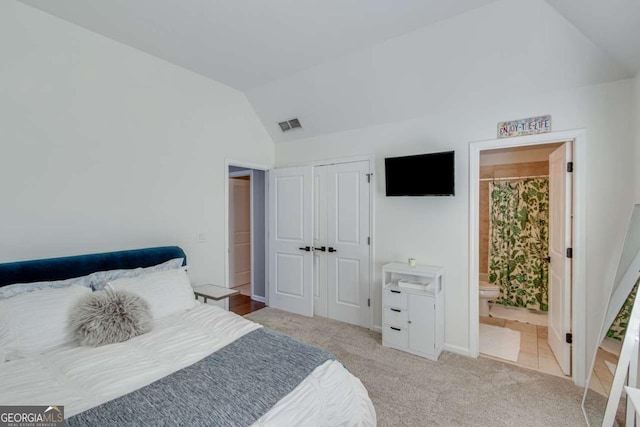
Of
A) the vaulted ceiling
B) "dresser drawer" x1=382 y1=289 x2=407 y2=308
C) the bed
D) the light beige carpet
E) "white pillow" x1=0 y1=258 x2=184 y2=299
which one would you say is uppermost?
the vaulted ceiling

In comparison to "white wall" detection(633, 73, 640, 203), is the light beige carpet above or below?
below

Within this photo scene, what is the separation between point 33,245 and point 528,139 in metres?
4.15

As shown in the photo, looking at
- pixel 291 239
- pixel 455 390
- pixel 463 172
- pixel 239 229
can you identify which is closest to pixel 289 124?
pixel 291 239

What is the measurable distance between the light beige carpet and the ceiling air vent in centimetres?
270

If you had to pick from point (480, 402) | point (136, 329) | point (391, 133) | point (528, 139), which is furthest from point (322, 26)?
point (480, 402)

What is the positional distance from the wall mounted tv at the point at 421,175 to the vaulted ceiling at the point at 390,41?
1.75 ft

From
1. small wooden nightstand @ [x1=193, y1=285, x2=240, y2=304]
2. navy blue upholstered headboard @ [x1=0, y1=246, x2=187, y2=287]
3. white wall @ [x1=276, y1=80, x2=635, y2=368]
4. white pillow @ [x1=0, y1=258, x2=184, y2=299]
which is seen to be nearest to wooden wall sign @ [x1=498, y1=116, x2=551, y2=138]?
white wall @ [x1=276, y1=80, x2=635, y2=368]

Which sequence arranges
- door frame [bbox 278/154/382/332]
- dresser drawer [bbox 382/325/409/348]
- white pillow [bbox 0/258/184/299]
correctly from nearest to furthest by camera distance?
white pillow [bbox 0/258/184/299] < dresser drawer [bbox 382/325/409/348] < door frame [bbox 278/154/382/332]

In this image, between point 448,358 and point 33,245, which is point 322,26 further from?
point 448,358

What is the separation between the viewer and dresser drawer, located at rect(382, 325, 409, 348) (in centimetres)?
287

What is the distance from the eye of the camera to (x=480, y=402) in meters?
2.12

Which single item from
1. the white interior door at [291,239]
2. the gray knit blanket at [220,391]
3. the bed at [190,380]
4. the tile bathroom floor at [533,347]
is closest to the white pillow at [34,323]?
the bed at [190,380]

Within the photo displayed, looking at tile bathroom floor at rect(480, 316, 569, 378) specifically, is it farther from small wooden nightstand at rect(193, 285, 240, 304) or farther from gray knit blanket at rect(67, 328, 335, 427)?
small wooden nightstand at rect(193, 285, 240, 304)

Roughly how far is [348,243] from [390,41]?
7.31 ft
